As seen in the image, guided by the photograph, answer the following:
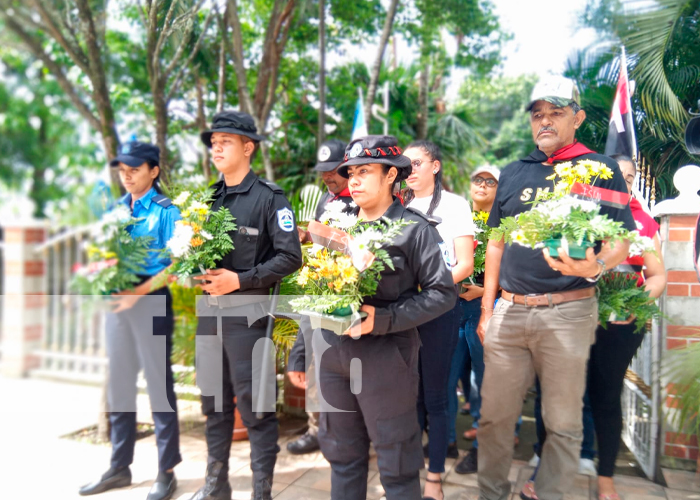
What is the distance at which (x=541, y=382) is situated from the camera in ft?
8.30

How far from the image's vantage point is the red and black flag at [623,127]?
363cm

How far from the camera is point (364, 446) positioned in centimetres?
224

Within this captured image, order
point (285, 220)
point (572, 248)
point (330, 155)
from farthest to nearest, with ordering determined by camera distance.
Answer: point (330, 155) → point (285, 220) → point (572, 248)

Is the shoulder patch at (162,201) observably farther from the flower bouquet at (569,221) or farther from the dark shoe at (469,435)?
the dark shoe at (469,435)

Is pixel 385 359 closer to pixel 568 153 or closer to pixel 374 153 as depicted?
pixel 374 153

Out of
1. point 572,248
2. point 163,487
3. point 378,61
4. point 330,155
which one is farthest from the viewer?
point 378,61

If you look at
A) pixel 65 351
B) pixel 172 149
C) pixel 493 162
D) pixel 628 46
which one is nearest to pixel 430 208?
pixel 628 46

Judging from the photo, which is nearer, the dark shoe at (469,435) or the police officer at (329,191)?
the police officer at (329,191)

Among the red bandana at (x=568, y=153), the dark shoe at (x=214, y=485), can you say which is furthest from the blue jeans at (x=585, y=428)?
the dark shoe at (x=214, y=485)

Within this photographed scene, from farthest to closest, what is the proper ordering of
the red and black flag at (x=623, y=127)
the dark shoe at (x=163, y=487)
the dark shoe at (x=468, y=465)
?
the red and black flag at (x=623, y=127), the dark shoe at (x=468, y=465), the dark shoe at (x=163, y=487)

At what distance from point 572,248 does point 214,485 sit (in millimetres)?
2213

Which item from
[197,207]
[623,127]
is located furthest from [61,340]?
[623,127]

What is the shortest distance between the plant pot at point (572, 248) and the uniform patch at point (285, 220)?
1340mm

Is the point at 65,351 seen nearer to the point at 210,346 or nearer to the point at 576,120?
the point at 210,346
